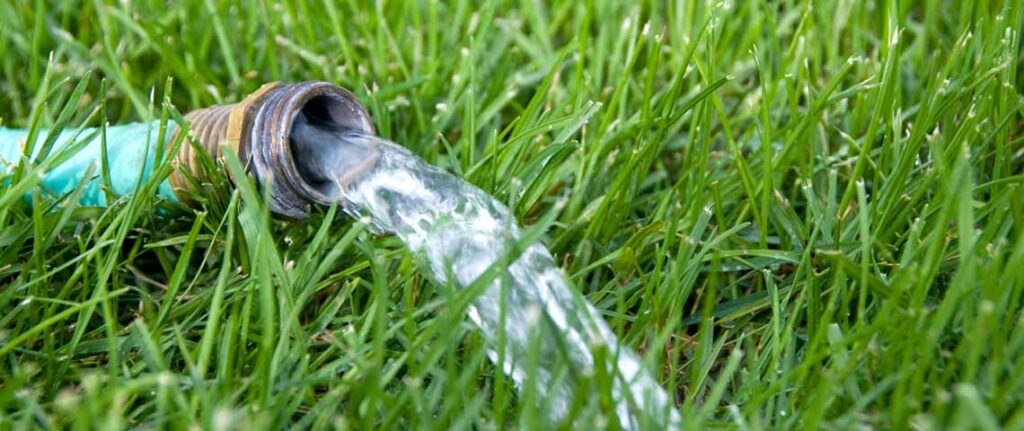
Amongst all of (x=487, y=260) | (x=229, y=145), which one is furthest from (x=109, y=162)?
(x=487, y=260)

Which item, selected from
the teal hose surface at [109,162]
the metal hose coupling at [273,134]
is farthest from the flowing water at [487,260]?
the teal hose surface at [109,162]

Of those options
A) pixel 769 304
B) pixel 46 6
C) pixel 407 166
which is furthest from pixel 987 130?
pixel 46 6

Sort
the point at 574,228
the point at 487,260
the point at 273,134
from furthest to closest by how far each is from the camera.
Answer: the point at 574,228, the point at 273,134, the point at 487,260

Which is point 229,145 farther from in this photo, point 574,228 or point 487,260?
point 574,228

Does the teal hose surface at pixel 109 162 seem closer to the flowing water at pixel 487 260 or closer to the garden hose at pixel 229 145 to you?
the garden hose at pixel 229 145

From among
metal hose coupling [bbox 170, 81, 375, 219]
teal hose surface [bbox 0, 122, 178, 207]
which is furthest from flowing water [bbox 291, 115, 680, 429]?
teal hose surface [bbox 0, 122, 178, 207]

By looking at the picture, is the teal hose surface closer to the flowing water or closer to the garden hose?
the garden hose

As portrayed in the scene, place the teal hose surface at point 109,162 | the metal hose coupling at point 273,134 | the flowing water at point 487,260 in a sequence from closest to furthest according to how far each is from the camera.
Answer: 1. the flowing water at point 487,260
2. the metal hose coupling at point 273,134
3. the teal hose surface at point 109,162

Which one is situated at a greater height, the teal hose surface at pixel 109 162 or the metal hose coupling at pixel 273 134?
the metal hose coupling at pixel 273 134
